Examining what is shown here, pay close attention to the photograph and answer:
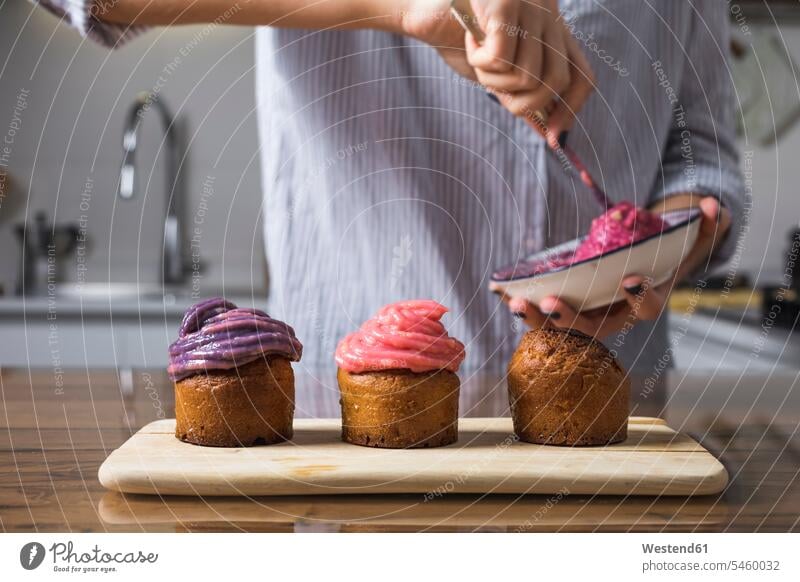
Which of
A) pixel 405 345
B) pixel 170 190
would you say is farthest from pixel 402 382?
pixel 170 190

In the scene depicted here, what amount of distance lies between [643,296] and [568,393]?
382mm

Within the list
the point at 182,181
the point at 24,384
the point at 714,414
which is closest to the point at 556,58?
the point at 714,414

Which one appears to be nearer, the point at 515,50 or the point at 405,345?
the point at 405,345

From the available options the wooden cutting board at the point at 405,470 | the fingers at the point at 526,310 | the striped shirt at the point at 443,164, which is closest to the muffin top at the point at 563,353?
the wooden cutting board at the point at 405,470

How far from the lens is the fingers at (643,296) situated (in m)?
1.33

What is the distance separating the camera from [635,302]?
134cm

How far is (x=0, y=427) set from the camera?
3.88 ft

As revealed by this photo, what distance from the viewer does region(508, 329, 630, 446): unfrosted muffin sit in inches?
41.6

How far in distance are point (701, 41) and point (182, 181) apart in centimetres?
221
